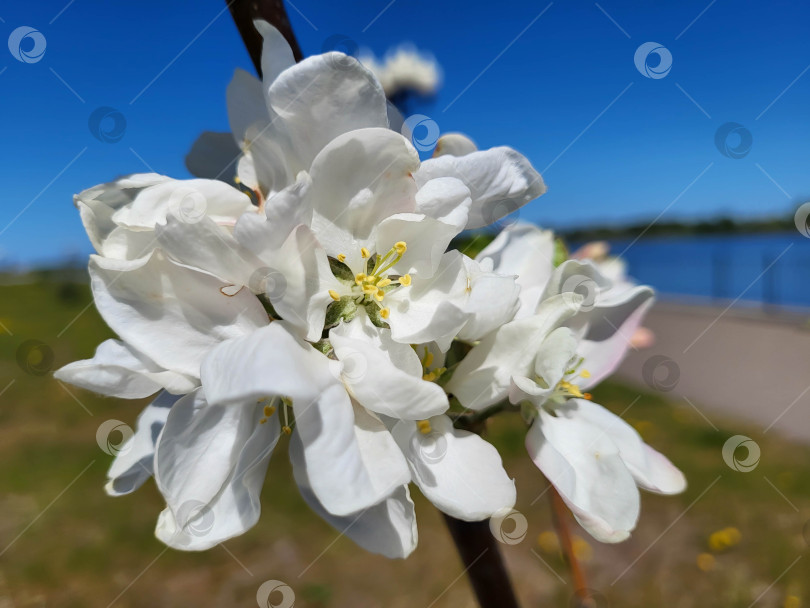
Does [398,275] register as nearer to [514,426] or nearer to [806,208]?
[806,208]

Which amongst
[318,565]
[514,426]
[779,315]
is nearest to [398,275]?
[318,565]

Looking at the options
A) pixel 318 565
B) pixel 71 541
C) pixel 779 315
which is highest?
pixel 779 315

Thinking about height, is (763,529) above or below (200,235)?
above
